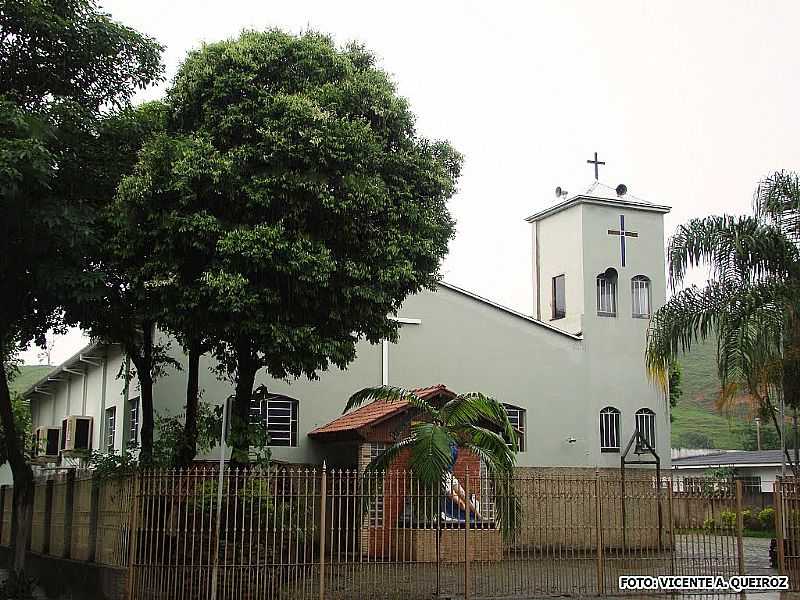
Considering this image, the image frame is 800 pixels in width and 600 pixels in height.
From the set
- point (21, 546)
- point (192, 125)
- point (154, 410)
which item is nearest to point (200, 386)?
point (154, 410)

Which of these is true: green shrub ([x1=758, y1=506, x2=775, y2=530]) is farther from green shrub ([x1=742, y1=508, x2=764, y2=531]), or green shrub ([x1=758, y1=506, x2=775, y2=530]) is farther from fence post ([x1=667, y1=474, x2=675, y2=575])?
fence post ([x1=667, y1=474, x2=675, y2=575])

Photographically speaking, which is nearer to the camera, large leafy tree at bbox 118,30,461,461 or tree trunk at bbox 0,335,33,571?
large leafy tree at bbox 118,30,461,461

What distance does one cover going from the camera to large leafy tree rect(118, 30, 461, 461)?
15672 millimetres

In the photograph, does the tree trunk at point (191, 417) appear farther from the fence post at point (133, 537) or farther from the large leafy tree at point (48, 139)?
the fence post at point (133, 537)

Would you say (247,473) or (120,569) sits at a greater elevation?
(247,473)

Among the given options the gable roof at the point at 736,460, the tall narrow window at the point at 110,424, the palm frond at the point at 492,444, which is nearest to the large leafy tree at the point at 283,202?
the palm frond at the point at 492,444

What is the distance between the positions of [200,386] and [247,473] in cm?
738

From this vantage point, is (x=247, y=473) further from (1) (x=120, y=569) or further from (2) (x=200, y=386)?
(2) (x=200, y=386)

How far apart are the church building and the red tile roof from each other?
0.53 ft

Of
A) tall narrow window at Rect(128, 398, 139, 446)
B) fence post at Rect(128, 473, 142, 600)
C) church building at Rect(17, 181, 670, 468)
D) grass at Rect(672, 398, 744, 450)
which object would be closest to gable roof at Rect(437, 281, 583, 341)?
church building at Rect(17, 181, 670, 468)

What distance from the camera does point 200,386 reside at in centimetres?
2309

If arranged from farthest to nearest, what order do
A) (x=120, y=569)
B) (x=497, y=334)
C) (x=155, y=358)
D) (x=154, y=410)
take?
(x=497, y=334)
(x=154, y=410)
(x=155, y=358)
(x=120, y=569)

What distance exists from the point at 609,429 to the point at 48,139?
683 inches

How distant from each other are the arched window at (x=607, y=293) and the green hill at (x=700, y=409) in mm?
76410
